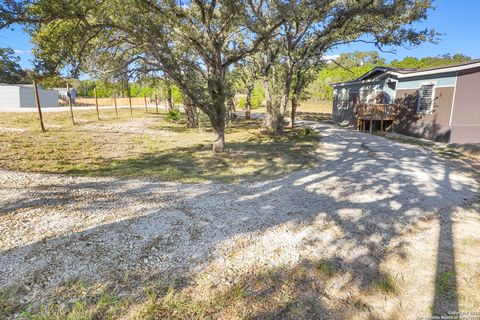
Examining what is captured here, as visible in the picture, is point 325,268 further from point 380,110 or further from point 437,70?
point 380,110

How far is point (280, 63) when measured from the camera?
1499cm

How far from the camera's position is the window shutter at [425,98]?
43.7 ft

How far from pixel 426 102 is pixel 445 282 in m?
13.2

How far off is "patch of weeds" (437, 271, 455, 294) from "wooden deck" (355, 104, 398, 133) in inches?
535

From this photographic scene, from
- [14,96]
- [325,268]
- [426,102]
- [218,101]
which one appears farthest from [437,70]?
[14,96]

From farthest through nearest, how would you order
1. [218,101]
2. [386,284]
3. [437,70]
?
[437,70] → [218,101] → [386,284]

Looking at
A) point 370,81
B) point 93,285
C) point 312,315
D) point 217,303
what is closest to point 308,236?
point 312,315

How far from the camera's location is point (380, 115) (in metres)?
15.5

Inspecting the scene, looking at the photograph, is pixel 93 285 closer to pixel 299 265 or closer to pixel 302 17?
pixel 299 265

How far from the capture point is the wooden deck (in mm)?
15438

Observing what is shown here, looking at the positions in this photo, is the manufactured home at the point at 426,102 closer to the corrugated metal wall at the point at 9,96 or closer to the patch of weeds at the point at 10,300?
the patch of weeds at the point at 10,300

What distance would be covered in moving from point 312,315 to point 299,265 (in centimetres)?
77

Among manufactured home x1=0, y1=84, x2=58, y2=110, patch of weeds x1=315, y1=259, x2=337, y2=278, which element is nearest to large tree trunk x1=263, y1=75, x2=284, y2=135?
patch of weeds x1=315, y1=259, x2=337, y2=278

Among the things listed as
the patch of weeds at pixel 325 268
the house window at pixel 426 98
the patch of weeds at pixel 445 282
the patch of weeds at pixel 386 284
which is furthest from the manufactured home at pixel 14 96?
the patch of weeds at pixel 445 282
